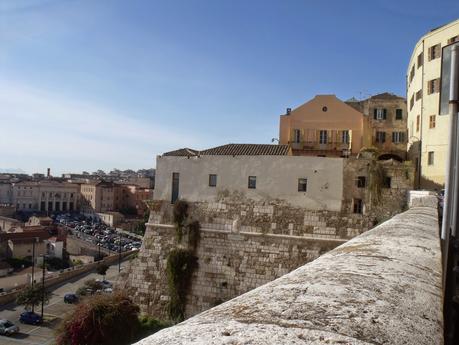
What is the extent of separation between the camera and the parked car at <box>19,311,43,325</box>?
26.0m

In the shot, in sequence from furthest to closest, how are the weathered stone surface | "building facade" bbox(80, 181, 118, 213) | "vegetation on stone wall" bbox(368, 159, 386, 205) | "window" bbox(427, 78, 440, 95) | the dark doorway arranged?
"building facade" bbox(80, 181, 118, 213), "window" bbox(427, 78, 440, 95), the dark doorway, "vegetation on stone wall" bbox(368, 159, 386, 205), the weathered stone surface

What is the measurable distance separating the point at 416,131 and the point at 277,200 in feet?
34.6

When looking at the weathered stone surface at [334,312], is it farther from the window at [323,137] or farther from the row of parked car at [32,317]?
the window at [323,137]

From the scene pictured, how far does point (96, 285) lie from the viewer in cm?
3195

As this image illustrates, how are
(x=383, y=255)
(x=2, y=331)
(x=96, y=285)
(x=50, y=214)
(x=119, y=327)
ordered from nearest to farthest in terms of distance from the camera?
(x=383, y=255), (x=119, y=327), (x=2, y=331), (x=96, y=285), (x=50, y=214)

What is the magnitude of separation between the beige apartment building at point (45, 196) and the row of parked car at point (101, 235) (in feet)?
34.9

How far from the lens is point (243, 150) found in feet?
70.6

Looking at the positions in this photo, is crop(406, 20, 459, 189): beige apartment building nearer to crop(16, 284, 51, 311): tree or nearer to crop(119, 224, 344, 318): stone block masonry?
crop(119, 224, 344, 318): stone block masonry

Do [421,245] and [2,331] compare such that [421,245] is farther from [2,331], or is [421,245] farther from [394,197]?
[2,331]

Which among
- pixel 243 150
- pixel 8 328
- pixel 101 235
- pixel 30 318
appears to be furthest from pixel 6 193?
pixel 243 150

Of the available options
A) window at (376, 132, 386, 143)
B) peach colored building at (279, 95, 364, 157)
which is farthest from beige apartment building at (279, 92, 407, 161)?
window at (376, 132, 386, 143)

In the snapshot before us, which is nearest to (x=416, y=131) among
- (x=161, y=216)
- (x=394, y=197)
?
(x=394, y=197)

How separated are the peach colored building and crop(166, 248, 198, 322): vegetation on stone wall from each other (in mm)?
11100

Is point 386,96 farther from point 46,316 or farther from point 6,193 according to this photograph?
point 6,193
